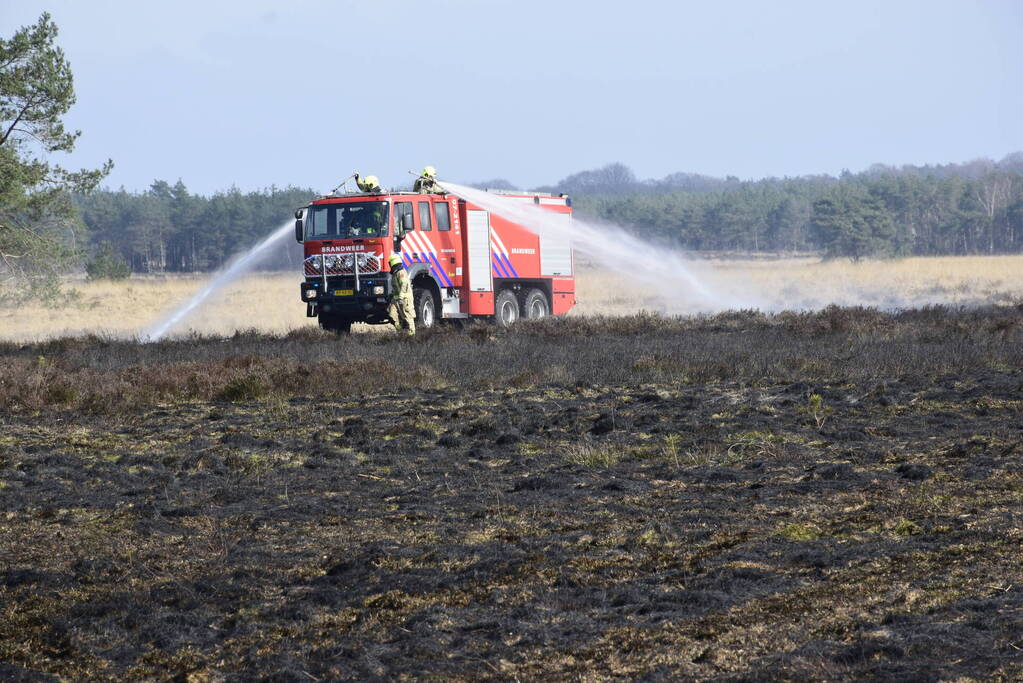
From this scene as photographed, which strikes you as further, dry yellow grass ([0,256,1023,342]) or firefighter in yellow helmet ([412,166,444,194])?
dry yellow grass ([0,256,1023,342])

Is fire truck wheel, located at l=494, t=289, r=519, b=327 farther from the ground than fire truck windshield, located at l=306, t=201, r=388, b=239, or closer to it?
closer to it

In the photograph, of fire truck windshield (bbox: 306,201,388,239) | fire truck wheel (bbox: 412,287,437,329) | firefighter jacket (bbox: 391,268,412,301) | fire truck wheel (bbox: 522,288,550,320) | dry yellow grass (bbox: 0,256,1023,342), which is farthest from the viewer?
dry yellow grass (bbox: 0,256,1023,342)

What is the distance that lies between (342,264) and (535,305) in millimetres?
5668

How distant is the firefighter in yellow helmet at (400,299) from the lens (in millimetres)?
20969

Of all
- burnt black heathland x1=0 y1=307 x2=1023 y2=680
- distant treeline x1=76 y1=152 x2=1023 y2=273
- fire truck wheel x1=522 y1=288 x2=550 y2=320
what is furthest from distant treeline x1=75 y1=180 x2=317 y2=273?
burnt black heathland x1=0 y1=307 x2=1023 y2=680

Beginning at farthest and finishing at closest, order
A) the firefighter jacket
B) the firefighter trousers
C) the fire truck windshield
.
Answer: the fire truck windshield < the firefighter trousers < the firefighter jacket

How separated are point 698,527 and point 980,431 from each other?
393 cm

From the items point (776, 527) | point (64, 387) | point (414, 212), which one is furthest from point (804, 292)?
point (776, 527)

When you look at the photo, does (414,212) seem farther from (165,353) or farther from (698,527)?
(698,527)

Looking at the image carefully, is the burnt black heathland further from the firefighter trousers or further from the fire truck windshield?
the fire truck windshield

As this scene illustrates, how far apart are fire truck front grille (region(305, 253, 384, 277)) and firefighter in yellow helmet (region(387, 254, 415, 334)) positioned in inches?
18.1

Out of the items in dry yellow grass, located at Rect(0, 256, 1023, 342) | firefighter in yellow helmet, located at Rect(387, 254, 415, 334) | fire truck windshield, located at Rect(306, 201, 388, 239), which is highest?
fire truck windshield, located at Rect(306, 201, 388, 239)

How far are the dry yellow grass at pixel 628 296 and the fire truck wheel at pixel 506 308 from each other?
20.5ft

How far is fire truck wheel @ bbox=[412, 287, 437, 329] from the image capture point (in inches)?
892
